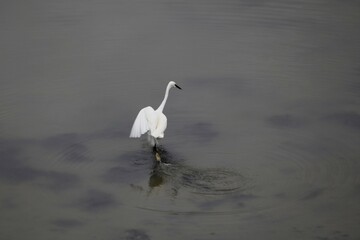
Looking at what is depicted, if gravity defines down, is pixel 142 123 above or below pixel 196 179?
above

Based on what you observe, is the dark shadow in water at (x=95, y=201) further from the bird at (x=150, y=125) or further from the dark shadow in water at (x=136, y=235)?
the bird at (x=150, y=125)

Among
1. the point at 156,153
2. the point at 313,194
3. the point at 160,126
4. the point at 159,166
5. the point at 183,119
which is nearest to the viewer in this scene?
the point at 313,194

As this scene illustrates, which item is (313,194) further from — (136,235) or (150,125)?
Answer: (150,125)

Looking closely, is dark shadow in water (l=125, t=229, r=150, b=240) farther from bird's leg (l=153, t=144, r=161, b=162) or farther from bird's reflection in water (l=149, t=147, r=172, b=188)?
bird's leg (l=153, t=144, r=161, b=162)

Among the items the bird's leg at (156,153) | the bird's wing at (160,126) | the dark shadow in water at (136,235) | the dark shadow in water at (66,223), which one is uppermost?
the bird's wing at (160,126)

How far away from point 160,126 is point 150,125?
185 mm

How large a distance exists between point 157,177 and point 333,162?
3053 millimetres

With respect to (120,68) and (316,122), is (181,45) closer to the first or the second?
(120,68)

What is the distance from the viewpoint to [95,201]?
40.1ft

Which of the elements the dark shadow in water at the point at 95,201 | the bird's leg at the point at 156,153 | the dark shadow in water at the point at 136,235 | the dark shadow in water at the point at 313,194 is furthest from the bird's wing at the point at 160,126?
the dark shadow in water at the point at 313,194

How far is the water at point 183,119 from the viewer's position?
11.8 metres

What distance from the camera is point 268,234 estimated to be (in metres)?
11.3

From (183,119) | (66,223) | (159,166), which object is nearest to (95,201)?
(66,223)

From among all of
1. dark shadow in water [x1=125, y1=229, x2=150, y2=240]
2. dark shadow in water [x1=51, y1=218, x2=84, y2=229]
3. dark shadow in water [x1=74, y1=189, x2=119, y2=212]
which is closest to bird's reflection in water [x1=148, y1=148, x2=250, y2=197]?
dark shadow in water [x1=74, y1=189, x2=119, y2=212]
